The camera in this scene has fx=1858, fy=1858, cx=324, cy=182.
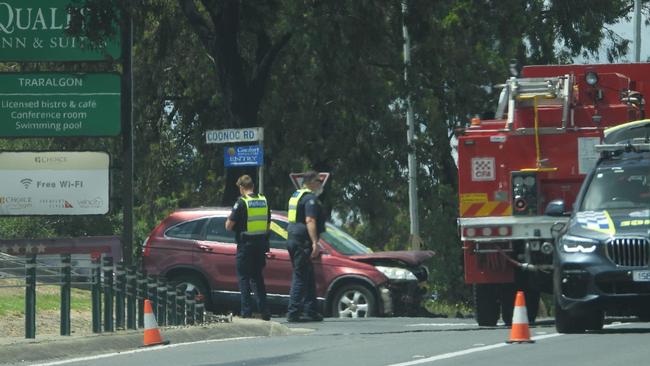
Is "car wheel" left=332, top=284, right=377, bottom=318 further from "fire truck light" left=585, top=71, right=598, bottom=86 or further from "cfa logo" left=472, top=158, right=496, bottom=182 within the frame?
"fire truck light" left=585, top=71, right=598, bottom=86

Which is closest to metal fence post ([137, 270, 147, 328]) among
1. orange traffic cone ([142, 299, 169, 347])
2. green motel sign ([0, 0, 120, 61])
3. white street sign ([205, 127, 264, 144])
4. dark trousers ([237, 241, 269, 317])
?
orange traffic cone ([142, 299, 169, 347])

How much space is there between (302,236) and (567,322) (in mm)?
5398

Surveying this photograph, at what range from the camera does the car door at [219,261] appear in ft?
86.3

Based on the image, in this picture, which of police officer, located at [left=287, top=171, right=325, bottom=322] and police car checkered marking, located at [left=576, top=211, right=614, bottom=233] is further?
police officer, located at [left=287, top=171, right=325, bottom=322]

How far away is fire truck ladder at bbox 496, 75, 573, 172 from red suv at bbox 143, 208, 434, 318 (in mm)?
5682

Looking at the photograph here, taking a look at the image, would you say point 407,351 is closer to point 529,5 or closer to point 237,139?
point 237,139

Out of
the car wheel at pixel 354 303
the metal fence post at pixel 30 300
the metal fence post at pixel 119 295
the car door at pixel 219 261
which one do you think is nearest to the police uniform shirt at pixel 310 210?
the car wheel at pixel 354 303

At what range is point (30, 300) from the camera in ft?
54.4

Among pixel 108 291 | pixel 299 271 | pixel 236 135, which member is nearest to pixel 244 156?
pixel 236 135

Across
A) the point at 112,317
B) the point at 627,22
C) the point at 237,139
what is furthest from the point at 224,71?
the point at 627,22

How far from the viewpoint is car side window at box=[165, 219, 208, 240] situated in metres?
26.7

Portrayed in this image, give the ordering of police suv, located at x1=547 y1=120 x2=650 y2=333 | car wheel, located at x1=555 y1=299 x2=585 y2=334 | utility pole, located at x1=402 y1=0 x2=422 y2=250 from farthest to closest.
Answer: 1. utility pole, located at x1=402 y1=0 x2=422 y2=250
2. car wheel, located at x1=555 y1=299 x2=585 y2=334
3. police suv, located at x1=547 y1=120 x2=650 y2=333

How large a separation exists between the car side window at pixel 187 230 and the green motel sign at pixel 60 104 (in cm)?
400

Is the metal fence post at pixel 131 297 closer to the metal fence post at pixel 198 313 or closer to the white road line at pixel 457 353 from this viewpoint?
the metal fence post at pixel 198 313
